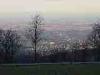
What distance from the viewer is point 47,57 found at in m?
12.6

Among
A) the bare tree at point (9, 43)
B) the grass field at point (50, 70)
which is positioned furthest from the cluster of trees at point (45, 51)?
the grass field at point (50, 70)

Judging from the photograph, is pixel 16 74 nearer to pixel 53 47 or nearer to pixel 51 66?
pixel 51 66

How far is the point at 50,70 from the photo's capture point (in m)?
8.56

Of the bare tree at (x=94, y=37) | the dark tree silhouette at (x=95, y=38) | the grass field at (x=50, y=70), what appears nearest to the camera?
the grass field at (x=50, y=70)

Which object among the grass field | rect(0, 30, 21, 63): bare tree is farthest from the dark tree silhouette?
the grass field

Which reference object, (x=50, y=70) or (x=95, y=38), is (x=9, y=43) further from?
(x=50, y=70)

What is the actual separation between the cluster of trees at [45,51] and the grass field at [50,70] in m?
3.10

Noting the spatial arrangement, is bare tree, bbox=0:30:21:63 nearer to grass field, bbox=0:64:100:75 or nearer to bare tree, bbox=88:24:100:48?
bare tree, bbox=88:24:100:48

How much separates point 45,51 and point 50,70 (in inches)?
212

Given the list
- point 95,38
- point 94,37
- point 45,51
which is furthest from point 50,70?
point 94,37

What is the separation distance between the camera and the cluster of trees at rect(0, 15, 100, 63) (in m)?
12.9

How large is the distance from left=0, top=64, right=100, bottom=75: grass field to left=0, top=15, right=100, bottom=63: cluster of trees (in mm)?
3101

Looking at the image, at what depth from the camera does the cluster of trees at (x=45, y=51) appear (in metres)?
12.9

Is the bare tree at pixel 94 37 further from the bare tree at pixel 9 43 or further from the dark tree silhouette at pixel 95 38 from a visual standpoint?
the bare tree at pixel 9 43
